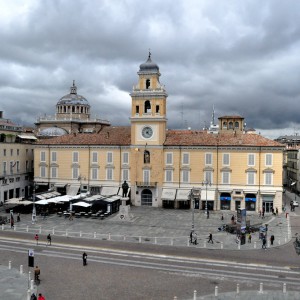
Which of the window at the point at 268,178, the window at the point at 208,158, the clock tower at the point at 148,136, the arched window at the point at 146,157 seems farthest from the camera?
the arched window at the point at 146,157

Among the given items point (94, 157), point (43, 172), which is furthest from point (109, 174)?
point (43, 172)

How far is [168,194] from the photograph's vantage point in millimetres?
66938

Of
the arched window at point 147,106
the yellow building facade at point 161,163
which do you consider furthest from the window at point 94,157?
the arched window at point 147,106

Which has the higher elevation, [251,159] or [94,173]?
[251,159]

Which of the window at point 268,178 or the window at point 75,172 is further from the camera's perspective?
the window at point 75,172

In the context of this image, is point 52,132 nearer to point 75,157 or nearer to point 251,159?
point 75,157

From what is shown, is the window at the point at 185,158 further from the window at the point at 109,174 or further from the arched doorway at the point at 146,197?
the window at the point at 109,174

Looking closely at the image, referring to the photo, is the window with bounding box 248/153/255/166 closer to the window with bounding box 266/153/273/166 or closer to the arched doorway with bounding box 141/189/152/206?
the window with bounding box 266/153/273/166

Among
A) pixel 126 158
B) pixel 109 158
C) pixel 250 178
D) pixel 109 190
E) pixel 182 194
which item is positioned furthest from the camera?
pixel 109 158

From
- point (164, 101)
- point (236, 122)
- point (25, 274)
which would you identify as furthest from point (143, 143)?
point (25, 274)

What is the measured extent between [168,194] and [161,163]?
17.9ft

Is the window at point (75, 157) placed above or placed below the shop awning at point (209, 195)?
above

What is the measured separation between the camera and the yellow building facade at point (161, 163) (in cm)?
6475

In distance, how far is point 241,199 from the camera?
65.2 meters
